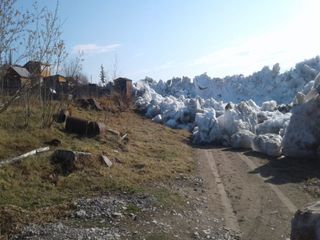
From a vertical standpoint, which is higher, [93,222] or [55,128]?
[55,128]

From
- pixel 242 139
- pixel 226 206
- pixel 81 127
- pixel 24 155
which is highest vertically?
pixel 81 127

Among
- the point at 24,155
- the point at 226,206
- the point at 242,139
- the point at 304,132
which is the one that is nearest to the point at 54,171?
the point at 24,155

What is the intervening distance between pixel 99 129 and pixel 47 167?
3951 mm

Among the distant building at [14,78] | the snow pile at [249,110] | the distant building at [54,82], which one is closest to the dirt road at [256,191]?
the snow pile at [249,110]

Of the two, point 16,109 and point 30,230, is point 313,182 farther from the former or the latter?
point 16,109

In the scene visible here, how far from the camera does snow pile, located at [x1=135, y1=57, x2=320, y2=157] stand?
14.2m

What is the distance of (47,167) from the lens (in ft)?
30.4

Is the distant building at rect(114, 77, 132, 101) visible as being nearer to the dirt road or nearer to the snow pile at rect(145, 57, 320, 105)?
the snow pile at rect(145, 57, 320, 105)

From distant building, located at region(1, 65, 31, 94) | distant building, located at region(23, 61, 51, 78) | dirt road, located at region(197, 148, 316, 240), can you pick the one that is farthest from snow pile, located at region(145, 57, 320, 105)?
distant building, located at region(23, 61, 51, 78)

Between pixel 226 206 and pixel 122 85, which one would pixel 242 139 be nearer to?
pixel 226 206

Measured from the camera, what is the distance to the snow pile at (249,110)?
1420cm

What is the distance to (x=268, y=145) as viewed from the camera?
15.3 meters

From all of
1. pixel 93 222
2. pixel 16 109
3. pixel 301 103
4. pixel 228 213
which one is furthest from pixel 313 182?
pixel 16 109

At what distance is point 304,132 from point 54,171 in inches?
309
